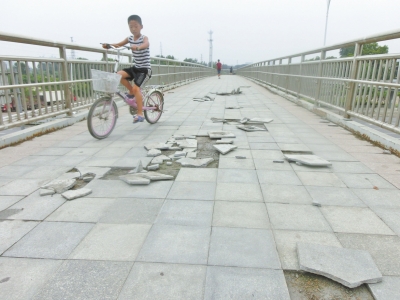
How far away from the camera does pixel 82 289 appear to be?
1668mm

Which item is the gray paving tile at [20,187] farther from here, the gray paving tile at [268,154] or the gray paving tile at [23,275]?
the gray paving tile at [268,154]

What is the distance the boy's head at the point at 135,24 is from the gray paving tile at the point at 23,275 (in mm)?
4279

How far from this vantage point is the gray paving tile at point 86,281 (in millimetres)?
1630

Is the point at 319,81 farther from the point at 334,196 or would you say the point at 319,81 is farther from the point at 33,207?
the point at 33,207

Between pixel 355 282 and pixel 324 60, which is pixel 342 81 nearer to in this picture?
pixel 324 60

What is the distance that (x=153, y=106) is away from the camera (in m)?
6.20

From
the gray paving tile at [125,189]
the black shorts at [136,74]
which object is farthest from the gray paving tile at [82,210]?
the black shorts at [136,74]

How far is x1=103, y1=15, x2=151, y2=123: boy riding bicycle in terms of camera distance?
204 inches

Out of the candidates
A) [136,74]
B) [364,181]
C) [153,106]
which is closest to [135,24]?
[136,74]

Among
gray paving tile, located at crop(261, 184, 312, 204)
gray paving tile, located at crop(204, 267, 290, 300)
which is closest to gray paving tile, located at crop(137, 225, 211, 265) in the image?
gray paving tile, located at crop(204, 267, 290, 300)

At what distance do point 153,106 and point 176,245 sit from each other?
448 centimetres

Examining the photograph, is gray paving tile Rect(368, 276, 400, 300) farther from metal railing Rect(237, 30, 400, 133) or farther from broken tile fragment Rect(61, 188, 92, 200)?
metal railing Rect(237, 30, 400, 133)

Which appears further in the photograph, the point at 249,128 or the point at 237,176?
the point at 249,128

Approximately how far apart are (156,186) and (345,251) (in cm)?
178
